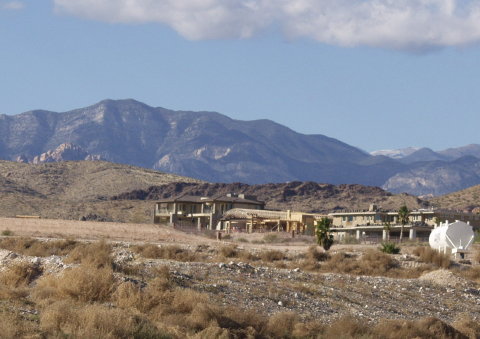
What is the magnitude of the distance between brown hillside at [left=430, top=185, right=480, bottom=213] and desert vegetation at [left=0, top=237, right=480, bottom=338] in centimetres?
12110

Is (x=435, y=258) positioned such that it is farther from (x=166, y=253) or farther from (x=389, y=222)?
(x=389, y=222)

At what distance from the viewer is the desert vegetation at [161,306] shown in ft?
79.4

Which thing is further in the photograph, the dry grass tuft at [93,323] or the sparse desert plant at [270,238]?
the sparse desert plant at [270,238]

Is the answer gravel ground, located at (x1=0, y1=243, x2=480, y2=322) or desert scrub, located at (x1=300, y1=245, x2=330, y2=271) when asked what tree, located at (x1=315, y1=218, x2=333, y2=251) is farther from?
gravel ground, located at (x1=0, y1=243, x2=480, y2=322)

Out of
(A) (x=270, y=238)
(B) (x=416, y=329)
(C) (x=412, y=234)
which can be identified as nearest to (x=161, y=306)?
(B) (x=416, y=329)

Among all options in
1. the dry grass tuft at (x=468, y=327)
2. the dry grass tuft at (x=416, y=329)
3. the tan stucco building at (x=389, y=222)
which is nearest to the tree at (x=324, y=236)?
the tan stucco building at (x=389, y=222)

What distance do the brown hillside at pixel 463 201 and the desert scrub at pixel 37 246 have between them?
4126 inches

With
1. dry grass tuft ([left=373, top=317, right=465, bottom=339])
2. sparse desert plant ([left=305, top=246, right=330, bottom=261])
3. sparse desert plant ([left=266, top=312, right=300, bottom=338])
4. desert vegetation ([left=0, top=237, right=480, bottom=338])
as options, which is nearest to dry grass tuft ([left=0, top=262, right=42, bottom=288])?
desert vegetation ([left=0, top=237, right=480, bottom=338])

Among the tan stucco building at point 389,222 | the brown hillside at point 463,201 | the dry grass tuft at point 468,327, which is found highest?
the brown hillside at point 463,201

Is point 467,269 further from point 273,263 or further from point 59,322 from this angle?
point 59,322

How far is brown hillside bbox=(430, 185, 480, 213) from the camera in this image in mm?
→ 156750

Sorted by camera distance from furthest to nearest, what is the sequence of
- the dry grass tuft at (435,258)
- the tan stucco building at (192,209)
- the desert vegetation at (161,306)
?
the tan stucco building at (192,209)
the dry grass tuft at (435,258)
the desert vegetation at (161,306)

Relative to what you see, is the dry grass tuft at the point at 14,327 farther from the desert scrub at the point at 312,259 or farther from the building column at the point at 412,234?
the building column at the point at 412,234

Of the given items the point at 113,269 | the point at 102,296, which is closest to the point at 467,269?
the point at 113,269
